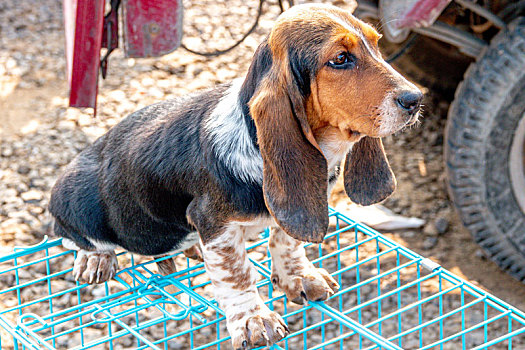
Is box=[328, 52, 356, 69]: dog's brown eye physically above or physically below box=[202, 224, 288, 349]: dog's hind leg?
above

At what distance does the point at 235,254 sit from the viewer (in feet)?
9.34

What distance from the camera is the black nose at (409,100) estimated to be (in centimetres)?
235

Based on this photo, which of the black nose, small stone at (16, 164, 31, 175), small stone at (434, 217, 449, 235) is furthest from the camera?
small stone at (16, 164, 31, 175)

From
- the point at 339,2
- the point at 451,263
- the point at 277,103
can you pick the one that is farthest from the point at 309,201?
the point at 339,2

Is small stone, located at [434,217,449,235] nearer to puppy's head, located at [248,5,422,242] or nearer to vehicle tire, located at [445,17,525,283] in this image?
vehicle tire, located at [445,17,525,283]

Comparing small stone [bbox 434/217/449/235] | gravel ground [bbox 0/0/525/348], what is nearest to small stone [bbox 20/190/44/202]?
gravel ground [bbox 0/0/525/348]

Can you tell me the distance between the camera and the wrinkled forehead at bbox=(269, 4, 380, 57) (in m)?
2.43

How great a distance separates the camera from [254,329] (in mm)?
2889

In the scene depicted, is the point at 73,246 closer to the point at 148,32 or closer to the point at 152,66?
the point at 148,32

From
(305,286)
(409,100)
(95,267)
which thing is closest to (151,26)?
(95,267)

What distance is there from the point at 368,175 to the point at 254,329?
674 millimetres

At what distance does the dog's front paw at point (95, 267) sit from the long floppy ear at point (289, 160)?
108 centimetres

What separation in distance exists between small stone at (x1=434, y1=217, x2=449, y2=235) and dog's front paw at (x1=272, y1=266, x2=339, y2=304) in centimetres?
151

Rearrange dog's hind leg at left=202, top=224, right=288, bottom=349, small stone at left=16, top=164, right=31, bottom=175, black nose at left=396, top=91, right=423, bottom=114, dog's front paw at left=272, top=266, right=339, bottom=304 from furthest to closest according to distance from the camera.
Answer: small stone at left=16, top=164, right=31, bottom=175 → dog's front paw at left=272, top=266, right=339, bottom=304 → dog's hind leg at left=202, top=224, right=288, bottom=349 → black nose at left=396, top=91, right=423, bottom=114
